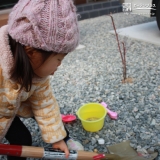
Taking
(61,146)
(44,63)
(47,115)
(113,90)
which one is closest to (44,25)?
(44,63)

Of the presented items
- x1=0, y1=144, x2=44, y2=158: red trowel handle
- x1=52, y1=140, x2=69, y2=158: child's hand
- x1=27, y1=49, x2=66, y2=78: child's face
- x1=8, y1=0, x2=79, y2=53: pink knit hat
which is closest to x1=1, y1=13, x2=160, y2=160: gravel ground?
x1=52, y1=140, x2=69, y2=158: child's hand

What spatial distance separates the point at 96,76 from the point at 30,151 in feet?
4.25

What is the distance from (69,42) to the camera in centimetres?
90

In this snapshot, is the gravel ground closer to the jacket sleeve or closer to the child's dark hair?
the jacket sleeve

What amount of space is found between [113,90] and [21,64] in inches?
45.9

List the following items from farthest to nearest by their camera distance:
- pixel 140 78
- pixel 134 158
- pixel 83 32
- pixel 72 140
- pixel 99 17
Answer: pixel 99 17 → pixel 83 32 → pixel 140 78 → pixel 72 140 → pixel 134 158

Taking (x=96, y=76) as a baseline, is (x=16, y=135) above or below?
above

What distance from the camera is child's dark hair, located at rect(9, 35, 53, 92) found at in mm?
908

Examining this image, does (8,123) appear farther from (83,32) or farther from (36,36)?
(83,32)

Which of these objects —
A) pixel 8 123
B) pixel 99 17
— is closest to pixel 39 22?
pixel 8 123

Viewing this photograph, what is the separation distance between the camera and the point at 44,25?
2.81ft

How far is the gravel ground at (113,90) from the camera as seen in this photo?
4.80ft

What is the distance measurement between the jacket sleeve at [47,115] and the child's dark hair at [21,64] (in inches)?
8.6

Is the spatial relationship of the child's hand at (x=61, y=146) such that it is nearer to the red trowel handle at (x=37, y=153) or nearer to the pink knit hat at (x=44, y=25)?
the red trowel handle at (x=37, y=153)
